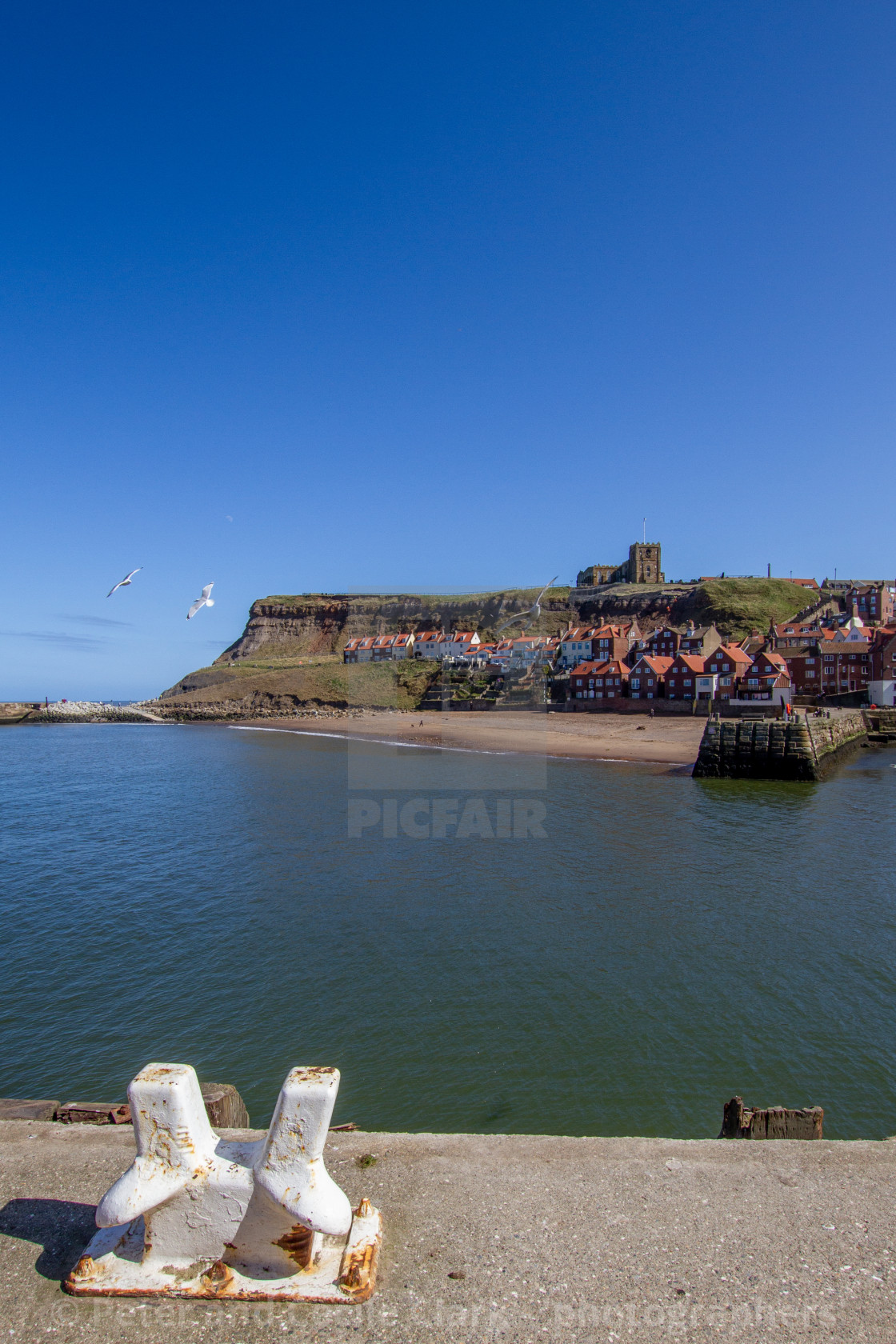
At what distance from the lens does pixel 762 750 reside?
1622 inches

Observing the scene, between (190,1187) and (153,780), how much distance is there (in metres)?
45.1

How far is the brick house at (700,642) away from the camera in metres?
83.1

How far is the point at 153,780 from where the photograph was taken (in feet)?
150

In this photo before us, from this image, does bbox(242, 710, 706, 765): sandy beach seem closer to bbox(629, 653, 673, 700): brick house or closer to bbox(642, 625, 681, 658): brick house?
bbox(629, 653, 673, 700): brick house

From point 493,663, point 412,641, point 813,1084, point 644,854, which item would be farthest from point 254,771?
point 412,641

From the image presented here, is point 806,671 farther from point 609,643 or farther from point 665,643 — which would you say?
point 609,643

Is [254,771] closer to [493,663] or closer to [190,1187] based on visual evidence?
[190,1187]

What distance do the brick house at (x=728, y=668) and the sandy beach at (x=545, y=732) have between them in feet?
15.8

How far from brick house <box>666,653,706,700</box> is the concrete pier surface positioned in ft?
228

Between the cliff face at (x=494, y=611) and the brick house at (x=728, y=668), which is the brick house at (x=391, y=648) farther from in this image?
the brick house at (x=728, y=668)

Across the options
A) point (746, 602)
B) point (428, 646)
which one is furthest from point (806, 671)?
point (428, 646)

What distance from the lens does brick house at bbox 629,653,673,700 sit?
246 ft

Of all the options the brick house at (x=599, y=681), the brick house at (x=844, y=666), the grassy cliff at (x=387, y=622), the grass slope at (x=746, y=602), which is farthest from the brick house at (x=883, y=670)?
the grass slope at (x=746, y=602)

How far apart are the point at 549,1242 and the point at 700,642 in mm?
83547
